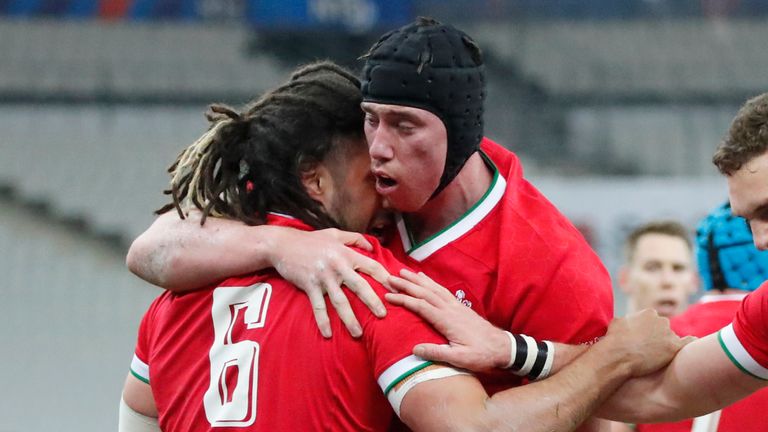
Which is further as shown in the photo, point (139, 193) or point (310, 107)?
point (139, 193)

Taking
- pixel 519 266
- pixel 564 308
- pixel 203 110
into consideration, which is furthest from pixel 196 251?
pixel 203 110

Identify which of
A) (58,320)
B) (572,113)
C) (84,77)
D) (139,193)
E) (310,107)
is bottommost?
(58,320)

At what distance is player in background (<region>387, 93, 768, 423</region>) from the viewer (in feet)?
7.85

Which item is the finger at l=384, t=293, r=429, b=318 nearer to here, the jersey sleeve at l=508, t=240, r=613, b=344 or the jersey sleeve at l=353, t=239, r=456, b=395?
the jersey sleeve at l=353, t=239, r=456, b=395

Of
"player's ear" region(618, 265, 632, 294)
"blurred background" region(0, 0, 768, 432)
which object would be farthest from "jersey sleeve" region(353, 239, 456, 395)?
"blurred background" region(0, 0, 768, 432)

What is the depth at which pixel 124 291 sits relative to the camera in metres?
11.2

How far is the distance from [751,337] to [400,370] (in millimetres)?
746

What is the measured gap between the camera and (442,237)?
276cm

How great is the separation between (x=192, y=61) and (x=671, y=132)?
529cm

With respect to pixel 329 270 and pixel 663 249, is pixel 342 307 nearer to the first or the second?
pixel 329 270

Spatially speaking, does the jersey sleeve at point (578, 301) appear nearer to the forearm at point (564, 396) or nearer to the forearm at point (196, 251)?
the forearm at point (564, 396)

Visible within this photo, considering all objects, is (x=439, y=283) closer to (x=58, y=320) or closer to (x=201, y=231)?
(x=201, y=231)

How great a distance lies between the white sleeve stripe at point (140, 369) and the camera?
2.91 metres

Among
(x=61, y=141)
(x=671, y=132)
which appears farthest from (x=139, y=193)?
(x=671, y=132)
